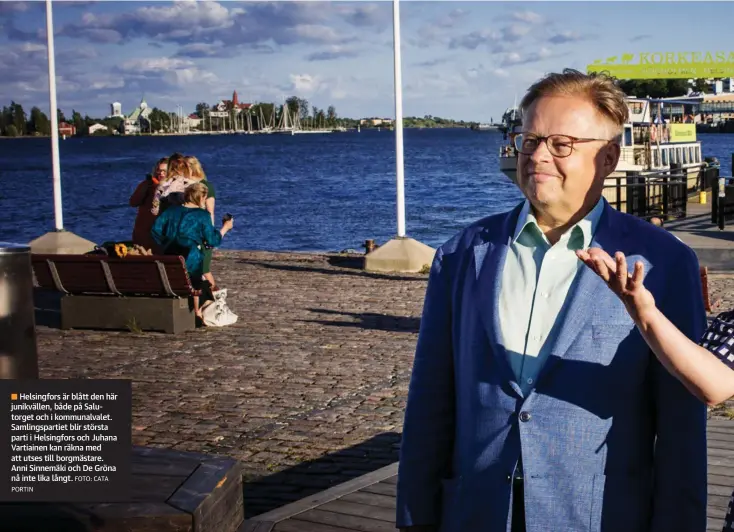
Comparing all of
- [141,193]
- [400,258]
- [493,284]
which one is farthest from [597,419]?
[400,258]

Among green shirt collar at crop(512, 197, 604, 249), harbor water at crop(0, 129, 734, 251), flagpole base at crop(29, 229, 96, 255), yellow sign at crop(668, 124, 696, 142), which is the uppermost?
yellow sign at crop(668, 124, 696, 142)

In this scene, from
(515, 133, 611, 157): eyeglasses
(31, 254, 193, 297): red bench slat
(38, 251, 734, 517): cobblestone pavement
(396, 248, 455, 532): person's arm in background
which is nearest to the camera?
(515, 133, 611, 157): eyeglasses

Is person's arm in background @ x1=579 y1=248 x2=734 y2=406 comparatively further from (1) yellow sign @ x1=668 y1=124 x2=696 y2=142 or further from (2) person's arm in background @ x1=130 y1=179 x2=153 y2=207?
(1) yellow sign @ x1=668 y1=124 x2=696 y2=142

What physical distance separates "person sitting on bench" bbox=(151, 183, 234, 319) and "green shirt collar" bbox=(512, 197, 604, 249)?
360 inches

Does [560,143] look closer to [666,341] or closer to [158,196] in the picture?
[666,341]

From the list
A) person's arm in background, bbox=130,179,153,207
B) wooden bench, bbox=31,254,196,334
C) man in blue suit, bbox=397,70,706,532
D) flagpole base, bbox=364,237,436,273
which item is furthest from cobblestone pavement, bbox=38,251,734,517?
man in blue suit, bbox=397,70,706,532

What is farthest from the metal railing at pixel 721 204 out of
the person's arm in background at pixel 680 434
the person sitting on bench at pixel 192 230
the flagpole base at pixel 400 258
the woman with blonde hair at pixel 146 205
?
the person's arm in background at pixel 680 434

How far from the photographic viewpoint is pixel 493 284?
279 cm

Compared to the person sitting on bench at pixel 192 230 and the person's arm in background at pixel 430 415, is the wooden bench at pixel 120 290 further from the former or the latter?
the person's arm in background at pixel 430 415

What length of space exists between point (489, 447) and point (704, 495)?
1.78 feet

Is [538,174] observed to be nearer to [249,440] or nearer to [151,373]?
[249,440]

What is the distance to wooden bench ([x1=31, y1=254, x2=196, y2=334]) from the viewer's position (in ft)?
37.0

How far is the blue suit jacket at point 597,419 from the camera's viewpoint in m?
2.66

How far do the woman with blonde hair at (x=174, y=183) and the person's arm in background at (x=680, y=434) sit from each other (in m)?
9.66
